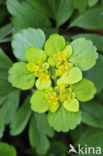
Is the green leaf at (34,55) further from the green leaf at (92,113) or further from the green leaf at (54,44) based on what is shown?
the green leaf at (92,113)

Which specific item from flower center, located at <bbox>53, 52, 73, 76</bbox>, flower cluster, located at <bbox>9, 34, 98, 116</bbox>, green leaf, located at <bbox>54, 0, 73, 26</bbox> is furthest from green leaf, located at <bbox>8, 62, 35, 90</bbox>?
green leaf, located at <bbox>54, 0, 73, 26</bbox>

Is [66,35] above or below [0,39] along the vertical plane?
below

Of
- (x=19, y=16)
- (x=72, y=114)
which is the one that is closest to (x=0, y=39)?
(x=19, y=16)

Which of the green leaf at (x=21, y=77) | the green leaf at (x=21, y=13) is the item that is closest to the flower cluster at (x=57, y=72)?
the green leaf at (x=21, y=77)

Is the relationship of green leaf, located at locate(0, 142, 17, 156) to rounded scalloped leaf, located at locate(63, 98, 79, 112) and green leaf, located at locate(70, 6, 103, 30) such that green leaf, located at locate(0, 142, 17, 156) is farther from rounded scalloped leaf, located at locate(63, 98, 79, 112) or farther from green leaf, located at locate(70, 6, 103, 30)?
green leaf, located at locate(70, 6, 103, 30)

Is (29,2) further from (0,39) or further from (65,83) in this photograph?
(65,83)

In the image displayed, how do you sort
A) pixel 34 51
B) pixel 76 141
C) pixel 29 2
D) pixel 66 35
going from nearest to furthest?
pixel 34 51 < pixel 29 2 < pixel 66 35 < pixel 76 141
